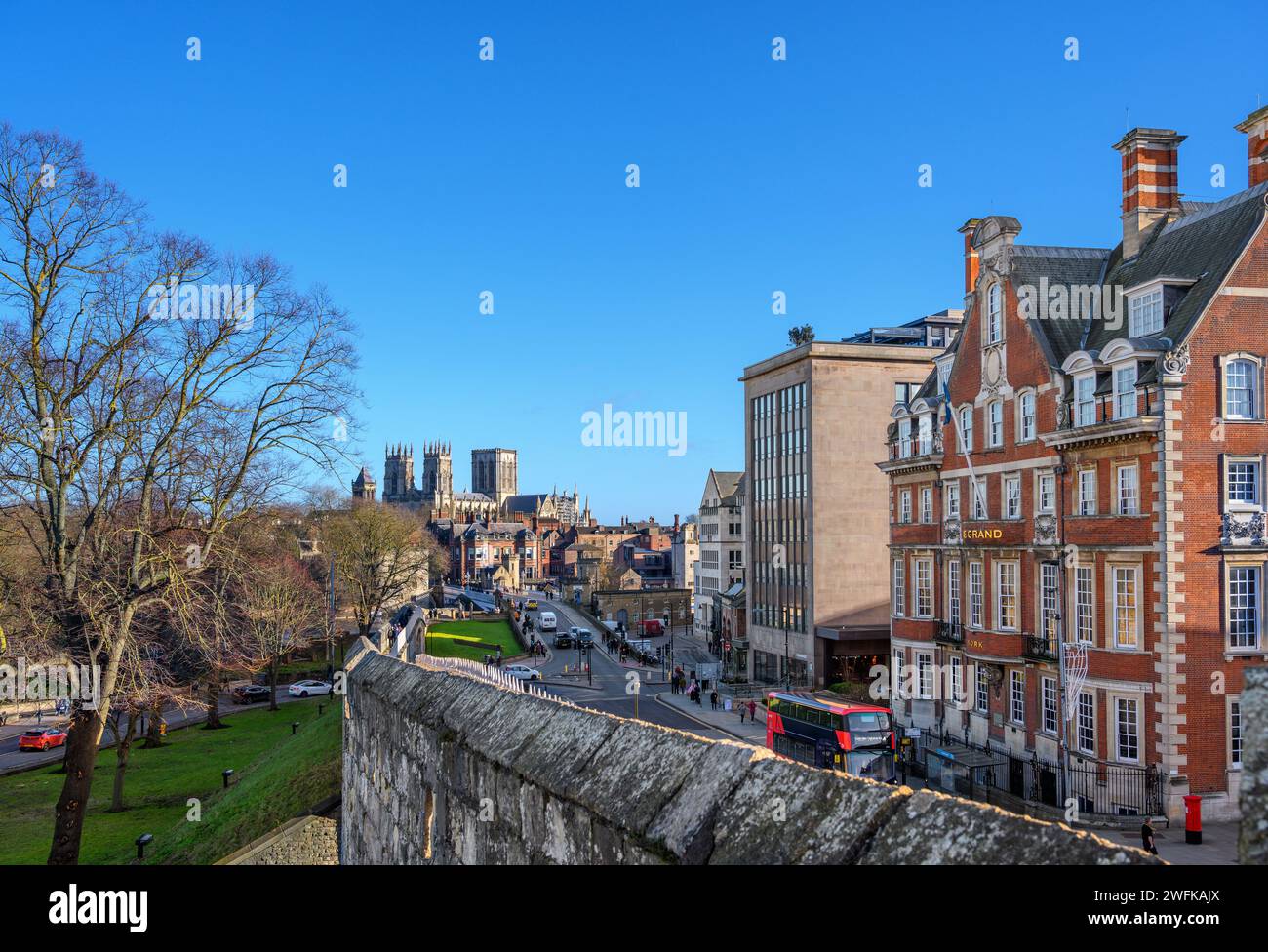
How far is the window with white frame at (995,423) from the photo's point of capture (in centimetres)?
3350

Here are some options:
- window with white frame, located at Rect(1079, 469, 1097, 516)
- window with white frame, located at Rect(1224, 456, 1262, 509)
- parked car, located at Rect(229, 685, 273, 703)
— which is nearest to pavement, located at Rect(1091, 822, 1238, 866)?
window with white frame, located at Rect(1224, 456, 1262, 509)

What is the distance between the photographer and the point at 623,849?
217 inches

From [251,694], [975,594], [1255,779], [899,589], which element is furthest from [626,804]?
[251,694]

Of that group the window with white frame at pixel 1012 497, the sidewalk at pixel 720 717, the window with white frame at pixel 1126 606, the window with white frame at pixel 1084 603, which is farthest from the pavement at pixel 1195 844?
the sidewalk at pixel 720 717

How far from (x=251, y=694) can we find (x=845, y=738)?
3853cm

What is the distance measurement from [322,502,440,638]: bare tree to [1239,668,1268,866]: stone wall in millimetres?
62029

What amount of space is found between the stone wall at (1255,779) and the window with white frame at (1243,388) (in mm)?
26688

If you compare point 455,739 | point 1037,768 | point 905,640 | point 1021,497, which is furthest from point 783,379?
point 455,739

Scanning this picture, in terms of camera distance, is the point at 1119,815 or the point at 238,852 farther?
the point at 1119,815

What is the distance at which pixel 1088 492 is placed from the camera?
28266 mm

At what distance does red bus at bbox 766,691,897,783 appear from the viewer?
2919 cm

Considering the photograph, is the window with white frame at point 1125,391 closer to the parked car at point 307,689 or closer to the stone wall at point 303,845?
the stone wall at point 303,845
